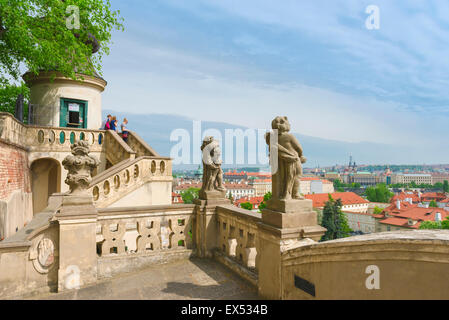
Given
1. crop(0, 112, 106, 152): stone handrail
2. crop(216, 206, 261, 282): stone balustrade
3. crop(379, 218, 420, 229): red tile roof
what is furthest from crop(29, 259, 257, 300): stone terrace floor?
crop(379, 218, 420, 229): red tile roof

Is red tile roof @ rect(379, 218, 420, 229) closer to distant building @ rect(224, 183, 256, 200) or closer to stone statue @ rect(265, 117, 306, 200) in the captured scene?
stone statue @ rect(265, 117, 306, 200)

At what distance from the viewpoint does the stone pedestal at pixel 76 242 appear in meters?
4.87

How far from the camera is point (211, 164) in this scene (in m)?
6.32

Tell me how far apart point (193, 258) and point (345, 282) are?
13.1 feet

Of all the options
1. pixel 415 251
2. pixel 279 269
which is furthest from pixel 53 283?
pixel 415 251

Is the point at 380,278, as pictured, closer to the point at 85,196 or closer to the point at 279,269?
the point at 279,269

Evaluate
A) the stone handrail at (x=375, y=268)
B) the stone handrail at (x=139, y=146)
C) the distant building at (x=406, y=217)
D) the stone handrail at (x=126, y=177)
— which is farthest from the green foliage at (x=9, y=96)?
the distant building at (x=406, y=217)

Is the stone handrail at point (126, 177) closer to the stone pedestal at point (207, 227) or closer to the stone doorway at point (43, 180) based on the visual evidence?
the stone pedestal at point (207, 227)

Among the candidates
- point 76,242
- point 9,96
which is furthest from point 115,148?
point 9,96

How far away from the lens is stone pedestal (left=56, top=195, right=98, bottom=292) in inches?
192

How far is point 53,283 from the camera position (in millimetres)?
4828

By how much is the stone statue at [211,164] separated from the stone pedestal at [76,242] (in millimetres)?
2410

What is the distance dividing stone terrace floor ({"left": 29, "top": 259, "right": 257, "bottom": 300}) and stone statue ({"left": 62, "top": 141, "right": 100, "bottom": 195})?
1.71 metres

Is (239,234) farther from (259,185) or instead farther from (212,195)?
(259,185)
